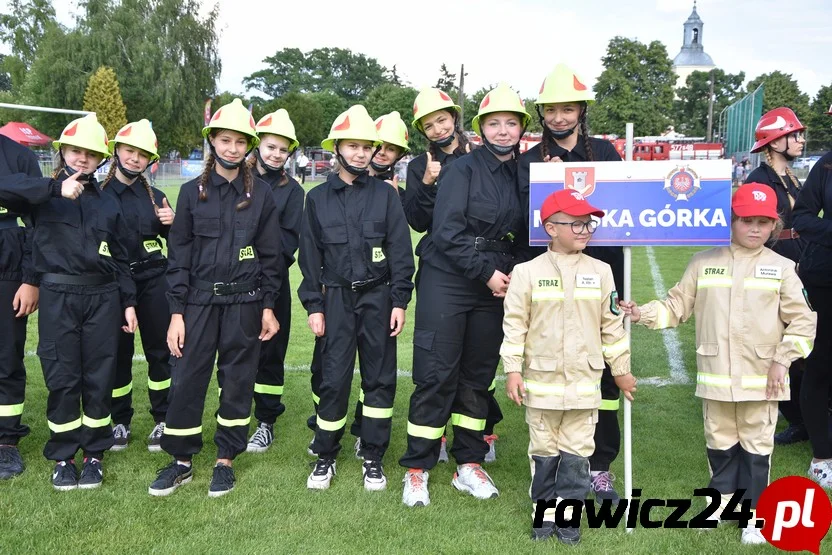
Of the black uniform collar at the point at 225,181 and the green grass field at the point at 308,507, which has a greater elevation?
the black uniform collar at the point at 225,181

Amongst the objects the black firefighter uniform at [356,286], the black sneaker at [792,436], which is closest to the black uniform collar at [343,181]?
the black firefighter uniform at [356,286]

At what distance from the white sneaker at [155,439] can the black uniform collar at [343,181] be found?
2.22m

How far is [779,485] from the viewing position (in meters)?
4.32

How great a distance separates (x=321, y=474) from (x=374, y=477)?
1.13 ft

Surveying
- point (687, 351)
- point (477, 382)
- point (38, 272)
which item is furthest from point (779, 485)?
point (38, 272)

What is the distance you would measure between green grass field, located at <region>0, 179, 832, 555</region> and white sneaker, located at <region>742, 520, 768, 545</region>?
0.17ft

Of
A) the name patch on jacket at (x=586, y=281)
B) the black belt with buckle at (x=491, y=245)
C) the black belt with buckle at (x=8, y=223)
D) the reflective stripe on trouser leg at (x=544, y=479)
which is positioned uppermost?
the black belt with buckle at (x=8, y=223)

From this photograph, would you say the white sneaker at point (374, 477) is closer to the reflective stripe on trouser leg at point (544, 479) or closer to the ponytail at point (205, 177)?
the reflective stripe on trouser leg at point (544, 479)

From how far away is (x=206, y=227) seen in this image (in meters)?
4.64

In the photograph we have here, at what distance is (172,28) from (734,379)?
52183 mm

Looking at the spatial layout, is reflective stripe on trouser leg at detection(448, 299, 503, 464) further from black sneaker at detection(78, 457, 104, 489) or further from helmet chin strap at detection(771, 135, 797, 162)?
helmet chin strap at detection(771, 135, 797, 162)

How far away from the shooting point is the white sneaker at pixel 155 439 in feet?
17.7

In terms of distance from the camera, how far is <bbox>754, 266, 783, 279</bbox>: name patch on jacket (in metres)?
3.97

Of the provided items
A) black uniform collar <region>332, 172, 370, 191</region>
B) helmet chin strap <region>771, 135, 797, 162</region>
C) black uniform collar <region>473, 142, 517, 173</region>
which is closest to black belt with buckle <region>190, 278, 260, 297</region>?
black uniform collar <region>332, 172, 370, 191</region>
